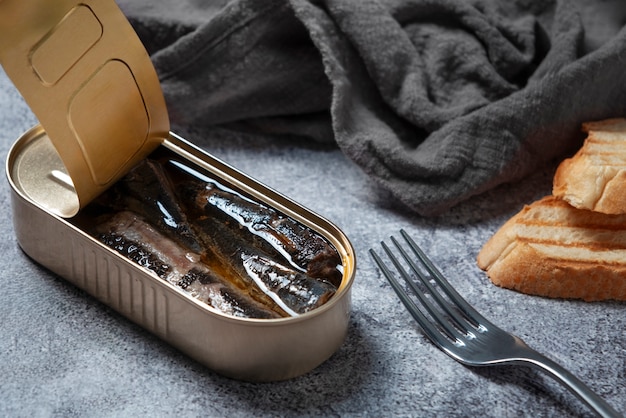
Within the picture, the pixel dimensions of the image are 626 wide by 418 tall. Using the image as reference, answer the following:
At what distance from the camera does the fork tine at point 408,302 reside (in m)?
1.55

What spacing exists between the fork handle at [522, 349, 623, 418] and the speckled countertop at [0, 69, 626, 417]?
0.16 ft

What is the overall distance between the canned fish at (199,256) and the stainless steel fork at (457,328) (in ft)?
0.55

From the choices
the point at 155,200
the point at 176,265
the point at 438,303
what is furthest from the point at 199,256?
the point at 438,303

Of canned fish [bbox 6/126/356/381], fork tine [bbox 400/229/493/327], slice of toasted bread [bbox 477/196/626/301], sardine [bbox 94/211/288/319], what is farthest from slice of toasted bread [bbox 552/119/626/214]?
sardine [bbox 94/211/288/319]

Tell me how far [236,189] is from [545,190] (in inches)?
29.0

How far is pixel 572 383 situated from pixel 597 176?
47 cm

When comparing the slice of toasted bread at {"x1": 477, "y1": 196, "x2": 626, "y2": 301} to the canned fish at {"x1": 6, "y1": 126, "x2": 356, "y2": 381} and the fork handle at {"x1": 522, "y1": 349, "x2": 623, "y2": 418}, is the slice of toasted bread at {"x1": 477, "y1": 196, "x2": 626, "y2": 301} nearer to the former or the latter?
the fork handle at {"x1": 522, "y1": 349, "x2": 623, "y2": 418}

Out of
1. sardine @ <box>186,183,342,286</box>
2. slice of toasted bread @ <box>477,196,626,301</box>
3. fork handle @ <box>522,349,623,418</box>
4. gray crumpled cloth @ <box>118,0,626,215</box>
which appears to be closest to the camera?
fork handle @ <box>522,349,623,418</box>

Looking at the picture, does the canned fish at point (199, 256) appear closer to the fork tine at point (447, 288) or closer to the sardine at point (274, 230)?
the sardine at point (274, 230)

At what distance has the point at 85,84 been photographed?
156cm

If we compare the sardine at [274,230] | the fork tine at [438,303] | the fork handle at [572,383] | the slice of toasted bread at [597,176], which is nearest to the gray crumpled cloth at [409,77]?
the slice of toasted bread at [597,176]

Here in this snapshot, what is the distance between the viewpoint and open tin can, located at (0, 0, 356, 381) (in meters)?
1.42

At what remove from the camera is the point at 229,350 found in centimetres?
143

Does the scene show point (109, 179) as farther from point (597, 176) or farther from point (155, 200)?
point (597, 176)
